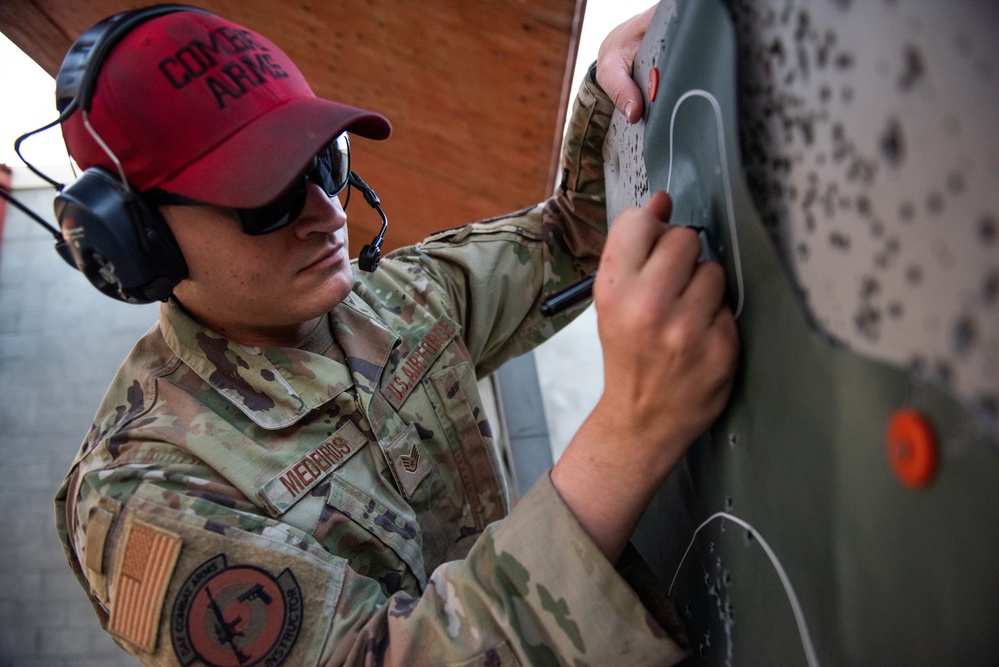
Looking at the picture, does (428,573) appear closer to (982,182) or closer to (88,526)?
(88,526)

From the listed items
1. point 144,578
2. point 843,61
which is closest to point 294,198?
point 144,578

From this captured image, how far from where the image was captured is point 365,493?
109 centimetres

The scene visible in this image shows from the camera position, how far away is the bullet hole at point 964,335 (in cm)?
38

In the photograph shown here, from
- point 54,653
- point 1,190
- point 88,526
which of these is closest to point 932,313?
point 88,526

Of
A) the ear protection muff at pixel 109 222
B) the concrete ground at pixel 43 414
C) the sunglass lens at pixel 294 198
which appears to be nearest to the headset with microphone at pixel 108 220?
the ear protection muff at pixel 109 222

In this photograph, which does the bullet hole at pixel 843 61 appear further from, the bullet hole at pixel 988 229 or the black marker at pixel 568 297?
the black marker at pixel 568 297

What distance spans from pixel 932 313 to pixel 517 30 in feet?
5.95

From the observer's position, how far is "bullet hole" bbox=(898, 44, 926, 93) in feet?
1.36

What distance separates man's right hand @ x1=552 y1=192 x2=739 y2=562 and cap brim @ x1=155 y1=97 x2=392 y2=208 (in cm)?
47

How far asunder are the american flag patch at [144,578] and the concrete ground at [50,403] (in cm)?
215

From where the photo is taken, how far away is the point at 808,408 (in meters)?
0.55

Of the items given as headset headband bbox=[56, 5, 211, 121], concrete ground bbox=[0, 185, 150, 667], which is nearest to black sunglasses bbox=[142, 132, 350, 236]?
headset headband bbox=[56, 5, 211, 121]

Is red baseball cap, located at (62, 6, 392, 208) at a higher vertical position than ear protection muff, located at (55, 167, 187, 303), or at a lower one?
higher

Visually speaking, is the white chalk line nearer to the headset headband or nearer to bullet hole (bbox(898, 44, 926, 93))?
bullet hole (bbox(898, 44, 926, 93))
